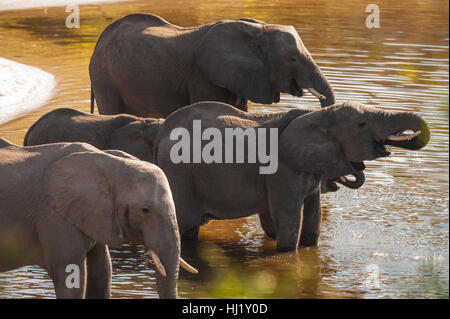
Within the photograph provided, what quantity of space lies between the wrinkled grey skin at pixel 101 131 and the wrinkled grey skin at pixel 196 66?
1.70 m

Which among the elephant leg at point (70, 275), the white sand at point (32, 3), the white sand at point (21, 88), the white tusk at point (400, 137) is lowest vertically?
the white sand at point (21, 88)

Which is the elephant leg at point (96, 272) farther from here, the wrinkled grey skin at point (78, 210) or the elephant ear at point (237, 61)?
the elephant ear at point (237, 61)

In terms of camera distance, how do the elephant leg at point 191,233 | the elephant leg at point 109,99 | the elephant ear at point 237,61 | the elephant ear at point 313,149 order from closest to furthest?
the elephant ear at point 313,149 → the elephant leg at point 191,233 → the elephant ear at point 237,61 → the elephant leg at point 109,99

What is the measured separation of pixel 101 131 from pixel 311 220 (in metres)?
1.97

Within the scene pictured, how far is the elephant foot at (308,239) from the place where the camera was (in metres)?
9.59

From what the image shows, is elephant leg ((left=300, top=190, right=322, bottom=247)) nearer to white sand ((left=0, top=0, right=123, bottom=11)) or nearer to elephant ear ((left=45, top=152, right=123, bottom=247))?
elephant ear ((left=45, top=152, right=123, bottom=247))

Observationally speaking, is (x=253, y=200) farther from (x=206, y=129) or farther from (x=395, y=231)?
(x=395, y=231)

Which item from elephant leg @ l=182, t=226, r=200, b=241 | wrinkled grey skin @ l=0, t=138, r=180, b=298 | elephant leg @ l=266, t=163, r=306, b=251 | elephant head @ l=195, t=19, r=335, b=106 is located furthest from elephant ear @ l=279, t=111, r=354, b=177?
wrinkled grey skin @ l=0, t=138, r=180, b=298

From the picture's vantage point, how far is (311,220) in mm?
9531

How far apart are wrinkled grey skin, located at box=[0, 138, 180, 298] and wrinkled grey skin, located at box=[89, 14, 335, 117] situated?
440 centimetres

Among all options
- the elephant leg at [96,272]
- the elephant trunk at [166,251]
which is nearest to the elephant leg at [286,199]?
the elephant leg at [96,272]

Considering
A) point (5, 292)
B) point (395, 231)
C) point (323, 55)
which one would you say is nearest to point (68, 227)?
point (5, 292)

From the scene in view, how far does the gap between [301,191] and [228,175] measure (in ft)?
1.99

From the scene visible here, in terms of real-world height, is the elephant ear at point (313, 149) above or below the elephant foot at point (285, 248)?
above
